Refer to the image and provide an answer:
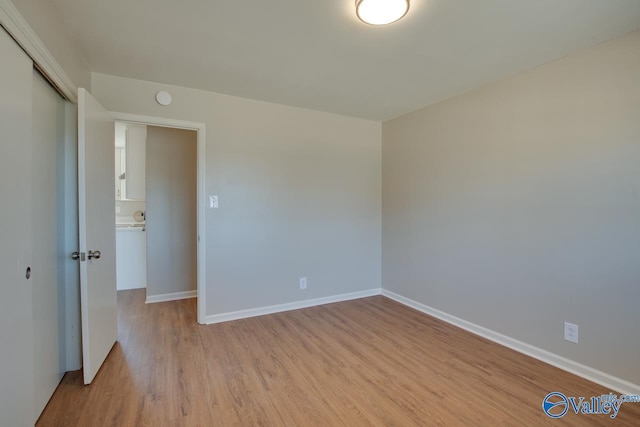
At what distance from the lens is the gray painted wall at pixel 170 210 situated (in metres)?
3.82

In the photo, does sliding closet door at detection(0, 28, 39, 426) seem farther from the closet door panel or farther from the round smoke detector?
the round smoke detector

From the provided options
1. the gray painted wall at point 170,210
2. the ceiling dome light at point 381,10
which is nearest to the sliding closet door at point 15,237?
the ceiling dome light at point 381,10

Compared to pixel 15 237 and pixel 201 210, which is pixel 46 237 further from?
pixel 201 210

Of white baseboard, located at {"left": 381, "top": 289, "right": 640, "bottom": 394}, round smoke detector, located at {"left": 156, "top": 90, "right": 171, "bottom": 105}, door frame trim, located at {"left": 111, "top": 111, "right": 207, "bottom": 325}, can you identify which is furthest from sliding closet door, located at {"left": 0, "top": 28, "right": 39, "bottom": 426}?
white baseboard, located at {"left": 381, "top": 289, "right": 640, "bottom": 394}

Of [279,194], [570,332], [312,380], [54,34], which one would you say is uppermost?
[54,34]

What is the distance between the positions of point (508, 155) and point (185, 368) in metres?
3.18

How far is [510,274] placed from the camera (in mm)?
2631

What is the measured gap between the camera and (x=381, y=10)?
166cm

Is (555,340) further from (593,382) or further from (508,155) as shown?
(508,155)

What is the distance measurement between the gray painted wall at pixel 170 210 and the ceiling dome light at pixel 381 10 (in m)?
2.95

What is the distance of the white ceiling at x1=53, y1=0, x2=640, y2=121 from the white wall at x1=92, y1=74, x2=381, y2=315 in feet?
0.96

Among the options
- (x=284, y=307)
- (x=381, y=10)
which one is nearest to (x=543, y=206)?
(x=381, y=10)

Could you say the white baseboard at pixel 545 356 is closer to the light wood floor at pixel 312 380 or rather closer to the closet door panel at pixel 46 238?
the light wood floor at pixel 312 380

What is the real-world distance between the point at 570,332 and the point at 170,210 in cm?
430
